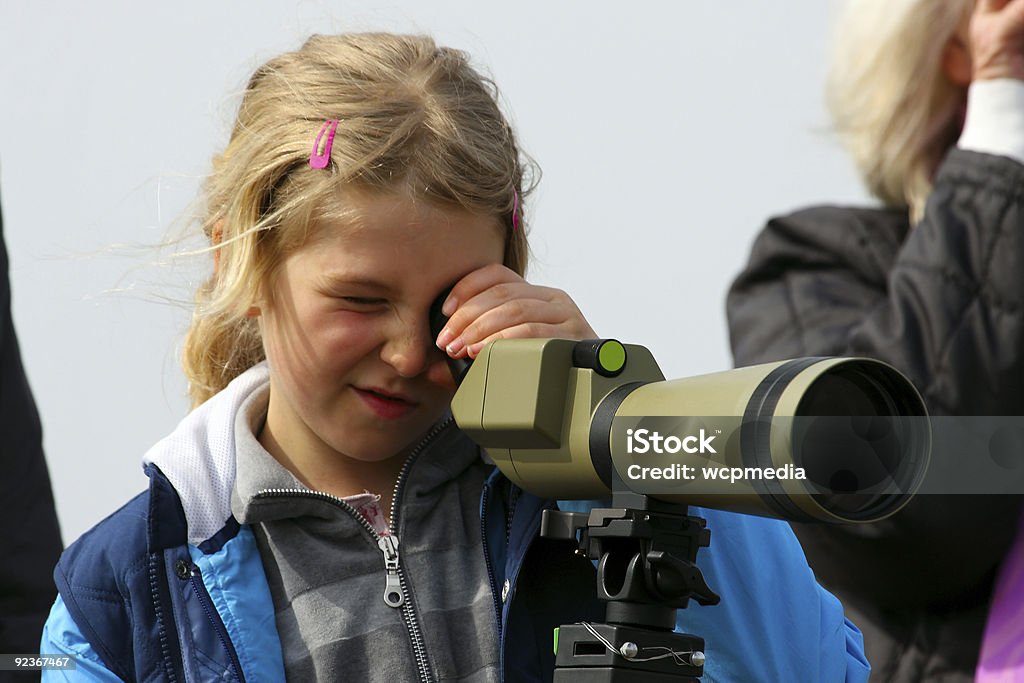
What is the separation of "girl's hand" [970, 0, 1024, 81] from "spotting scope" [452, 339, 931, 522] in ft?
3.47

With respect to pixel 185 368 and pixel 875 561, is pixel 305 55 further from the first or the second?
pixel 875 561

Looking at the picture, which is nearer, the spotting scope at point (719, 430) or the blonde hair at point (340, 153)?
the spotting scope at point (719, 430)

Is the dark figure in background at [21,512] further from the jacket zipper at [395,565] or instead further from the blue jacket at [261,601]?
the jacket zipper at [395,565]

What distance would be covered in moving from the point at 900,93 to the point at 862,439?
1158mm

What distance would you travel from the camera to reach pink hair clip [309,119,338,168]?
165 cm

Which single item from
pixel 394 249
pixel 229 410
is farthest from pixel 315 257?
pixel 229 410

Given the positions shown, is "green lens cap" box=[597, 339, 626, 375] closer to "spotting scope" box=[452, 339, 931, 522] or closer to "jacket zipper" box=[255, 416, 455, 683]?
"spotting scope" box=[452, 339, 931, 522]

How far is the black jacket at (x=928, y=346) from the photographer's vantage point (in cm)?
194

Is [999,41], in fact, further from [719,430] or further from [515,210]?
[719,430]

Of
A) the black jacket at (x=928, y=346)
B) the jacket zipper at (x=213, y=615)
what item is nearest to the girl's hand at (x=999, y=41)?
the black jacket at (x=928, y=346)

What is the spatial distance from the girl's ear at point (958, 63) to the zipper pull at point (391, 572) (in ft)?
3.93

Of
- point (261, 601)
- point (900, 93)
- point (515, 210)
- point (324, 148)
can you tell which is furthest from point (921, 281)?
point (261, 601)

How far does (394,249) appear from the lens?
1.57 m

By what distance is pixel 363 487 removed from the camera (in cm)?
169
